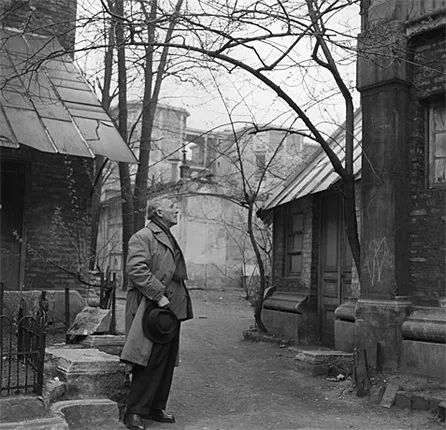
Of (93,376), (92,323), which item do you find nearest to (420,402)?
(93,376)

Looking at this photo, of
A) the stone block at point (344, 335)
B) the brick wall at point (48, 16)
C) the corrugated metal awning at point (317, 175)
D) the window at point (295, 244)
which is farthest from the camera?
the window at point (295, 244)

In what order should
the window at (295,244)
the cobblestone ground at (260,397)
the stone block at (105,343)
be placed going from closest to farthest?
the cobblestone ground at (260,397) < the stone block at (105,343) < the window at (295,244)

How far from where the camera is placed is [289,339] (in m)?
11.6

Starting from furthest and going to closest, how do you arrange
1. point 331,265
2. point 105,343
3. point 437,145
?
point 331,265, point 105,343, point 437,145

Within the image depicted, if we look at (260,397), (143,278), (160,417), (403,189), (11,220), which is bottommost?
(260,397)

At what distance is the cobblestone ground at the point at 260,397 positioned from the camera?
641 centimetres

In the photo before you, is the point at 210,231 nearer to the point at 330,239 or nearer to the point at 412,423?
the point at 330,239

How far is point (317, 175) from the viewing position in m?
11.7

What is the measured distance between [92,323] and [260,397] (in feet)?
9.06

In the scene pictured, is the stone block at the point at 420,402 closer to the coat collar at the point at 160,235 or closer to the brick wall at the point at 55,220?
the coat collar at the point at 160,235

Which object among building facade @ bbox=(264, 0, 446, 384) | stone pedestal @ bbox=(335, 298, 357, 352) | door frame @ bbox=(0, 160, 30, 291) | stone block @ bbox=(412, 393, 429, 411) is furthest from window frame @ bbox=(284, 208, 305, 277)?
stone block @ bbox=(412, 393, 429, 411)

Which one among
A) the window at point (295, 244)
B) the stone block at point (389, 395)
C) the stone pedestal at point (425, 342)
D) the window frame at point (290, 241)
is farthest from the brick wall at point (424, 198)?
the window frame at point (290, 241)

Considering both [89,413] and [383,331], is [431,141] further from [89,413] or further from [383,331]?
[89,413]

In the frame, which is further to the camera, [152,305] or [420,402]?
[420,402]
